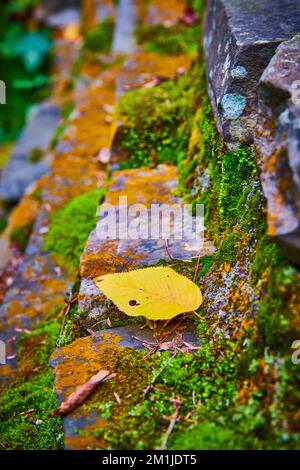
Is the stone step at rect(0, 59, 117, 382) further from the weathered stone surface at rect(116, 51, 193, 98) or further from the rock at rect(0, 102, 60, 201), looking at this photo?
the rock at rect(0, 102, 60, 201)

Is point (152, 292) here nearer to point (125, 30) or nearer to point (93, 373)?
point (93, 373)

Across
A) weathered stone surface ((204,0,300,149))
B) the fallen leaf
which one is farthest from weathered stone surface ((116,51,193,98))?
the fallen leaf

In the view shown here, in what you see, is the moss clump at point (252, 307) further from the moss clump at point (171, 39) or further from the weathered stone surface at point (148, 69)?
the moss clump at point (171, 39)

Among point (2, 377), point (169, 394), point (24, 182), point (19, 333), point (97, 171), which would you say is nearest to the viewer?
point (169, 394)

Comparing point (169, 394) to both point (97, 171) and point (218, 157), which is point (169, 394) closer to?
point (218, 157)

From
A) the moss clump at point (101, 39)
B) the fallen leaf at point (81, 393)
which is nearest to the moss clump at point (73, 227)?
the fallen leaf at point (81, 393)

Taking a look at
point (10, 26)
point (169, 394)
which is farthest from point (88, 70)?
point (169, 394)
